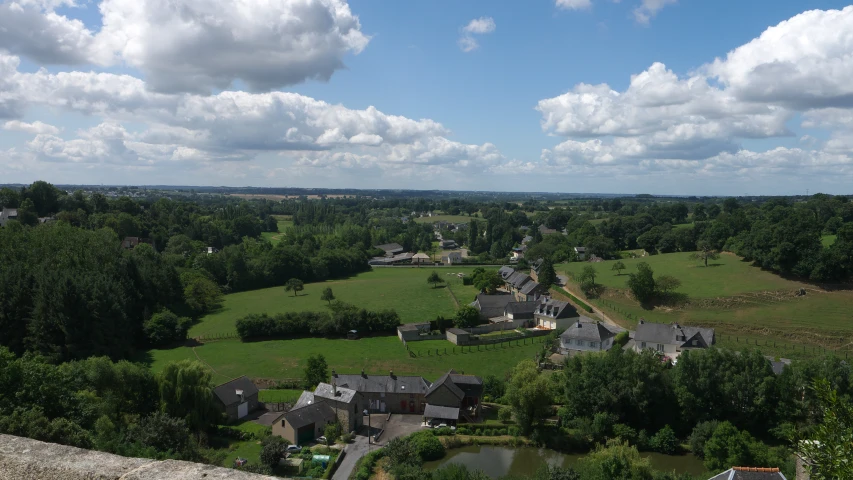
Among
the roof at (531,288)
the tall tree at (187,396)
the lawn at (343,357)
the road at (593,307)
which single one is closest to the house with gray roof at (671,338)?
the road at (593,307)

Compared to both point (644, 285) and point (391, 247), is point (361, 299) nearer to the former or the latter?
point (644, 285)

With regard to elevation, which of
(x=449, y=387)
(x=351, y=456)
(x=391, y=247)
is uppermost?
(x=391, y=247)

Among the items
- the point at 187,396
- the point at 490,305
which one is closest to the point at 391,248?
the point at 490,305

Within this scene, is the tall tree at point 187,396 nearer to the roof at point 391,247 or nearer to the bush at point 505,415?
the bush at point 505,415

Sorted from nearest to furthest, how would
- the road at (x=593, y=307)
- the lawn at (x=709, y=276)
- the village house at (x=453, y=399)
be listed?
1. the village house at (x=453, y=399)
2. the lawn at (x=709, y=276)
3. the road at (x=593, y=307)

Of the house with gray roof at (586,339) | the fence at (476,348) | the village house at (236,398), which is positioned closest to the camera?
the village house at (236,398)

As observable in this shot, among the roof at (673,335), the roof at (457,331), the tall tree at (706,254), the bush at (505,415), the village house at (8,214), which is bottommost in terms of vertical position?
the bush at (505,415)

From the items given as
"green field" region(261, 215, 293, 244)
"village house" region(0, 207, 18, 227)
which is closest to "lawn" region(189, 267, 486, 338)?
"green field" region(261, 215, 293, 244)
